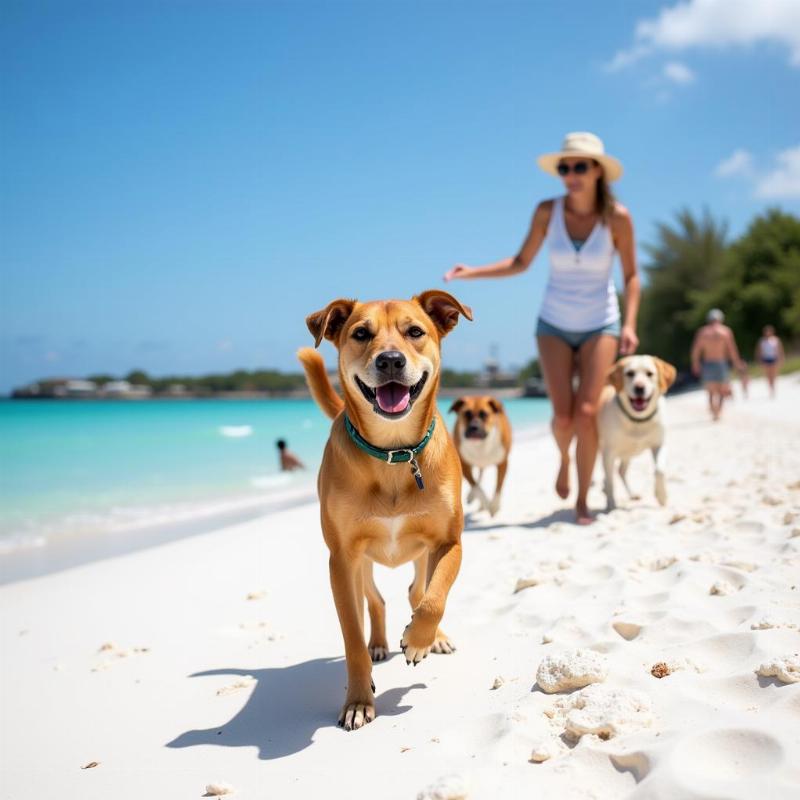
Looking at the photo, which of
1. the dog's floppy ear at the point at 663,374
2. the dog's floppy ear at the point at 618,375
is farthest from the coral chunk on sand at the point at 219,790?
the dog's floppy ear at the point at 663,374

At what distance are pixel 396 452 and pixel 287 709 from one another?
1138mm

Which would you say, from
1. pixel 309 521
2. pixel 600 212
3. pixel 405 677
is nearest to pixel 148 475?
pixel 309 521

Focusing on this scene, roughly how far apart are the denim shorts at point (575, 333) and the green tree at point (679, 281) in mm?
46347

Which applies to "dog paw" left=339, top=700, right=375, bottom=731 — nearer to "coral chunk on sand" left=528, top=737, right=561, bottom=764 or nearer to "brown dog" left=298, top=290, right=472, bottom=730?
"brown dog" left=298, top=290, right=472, bottom=730

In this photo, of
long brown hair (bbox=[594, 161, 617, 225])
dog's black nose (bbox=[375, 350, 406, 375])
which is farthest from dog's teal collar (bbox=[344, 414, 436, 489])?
long brown hair (bbox=[594, 161, 617, 225])

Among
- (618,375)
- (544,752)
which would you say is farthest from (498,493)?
(544,752)

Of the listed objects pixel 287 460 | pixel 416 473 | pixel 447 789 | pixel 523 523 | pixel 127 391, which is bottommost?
pixel 287 460

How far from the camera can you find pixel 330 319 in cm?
333

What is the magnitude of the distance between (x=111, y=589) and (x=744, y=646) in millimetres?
4170

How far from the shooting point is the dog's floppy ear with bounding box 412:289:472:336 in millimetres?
3381

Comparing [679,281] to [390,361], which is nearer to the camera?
[390,361]

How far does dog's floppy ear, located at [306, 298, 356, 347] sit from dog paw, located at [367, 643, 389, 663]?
1.48 m

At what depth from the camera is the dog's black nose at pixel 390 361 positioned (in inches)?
115

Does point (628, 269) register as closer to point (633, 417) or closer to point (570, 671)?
point (633, 417)
